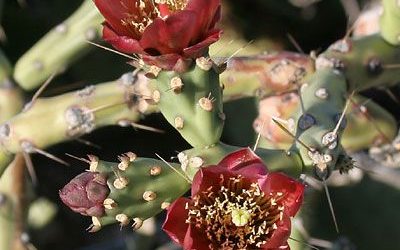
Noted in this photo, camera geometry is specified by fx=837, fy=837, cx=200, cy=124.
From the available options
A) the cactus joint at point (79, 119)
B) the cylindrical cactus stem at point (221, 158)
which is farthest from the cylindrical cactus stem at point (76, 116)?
the cylindrical cactus stem at point (221, 158)

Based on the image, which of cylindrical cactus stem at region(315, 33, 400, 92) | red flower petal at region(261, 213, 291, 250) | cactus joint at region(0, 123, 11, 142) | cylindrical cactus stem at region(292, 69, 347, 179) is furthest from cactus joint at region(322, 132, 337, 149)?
cactus joint at region(0, 123, 11, 142)

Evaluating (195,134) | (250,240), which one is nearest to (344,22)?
(195,134)

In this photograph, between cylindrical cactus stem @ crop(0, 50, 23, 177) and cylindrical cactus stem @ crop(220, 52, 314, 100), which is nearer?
cylindrical cactus stem @ crop(220, 52, 314, 100)

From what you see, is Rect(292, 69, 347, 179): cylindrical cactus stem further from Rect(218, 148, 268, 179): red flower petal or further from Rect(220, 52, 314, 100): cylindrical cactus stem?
Rect(218, 148, 268, 179): red flower petal

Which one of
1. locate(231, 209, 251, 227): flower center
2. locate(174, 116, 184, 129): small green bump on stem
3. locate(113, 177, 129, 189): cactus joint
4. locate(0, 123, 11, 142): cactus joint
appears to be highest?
locate(113, 177, 129, 189): cactus joint

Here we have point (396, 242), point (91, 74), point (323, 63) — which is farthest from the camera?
point (91, 74)

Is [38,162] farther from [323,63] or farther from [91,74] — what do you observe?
[323,63]

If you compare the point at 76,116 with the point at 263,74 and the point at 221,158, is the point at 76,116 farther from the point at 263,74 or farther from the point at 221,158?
the point at 221,158
